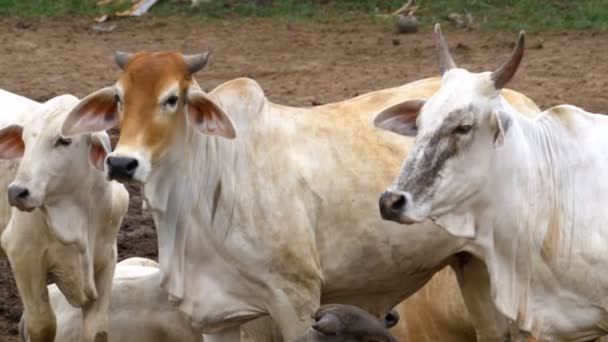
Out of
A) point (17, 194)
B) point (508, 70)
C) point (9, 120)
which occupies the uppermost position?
point (508, 70)

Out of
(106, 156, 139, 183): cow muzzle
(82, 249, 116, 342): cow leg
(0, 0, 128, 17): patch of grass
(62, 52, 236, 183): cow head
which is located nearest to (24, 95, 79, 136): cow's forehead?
(62, 52, 236, 183): cow head

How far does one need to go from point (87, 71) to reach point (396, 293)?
7759mm

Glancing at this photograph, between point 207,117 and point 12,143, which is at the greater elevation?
point 207,117

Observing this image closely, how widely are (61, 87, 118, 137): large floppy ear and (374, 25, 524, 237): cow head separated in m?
1.38

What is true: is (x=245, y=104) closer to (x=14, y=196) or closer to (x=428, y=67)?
(x=14, y=196)

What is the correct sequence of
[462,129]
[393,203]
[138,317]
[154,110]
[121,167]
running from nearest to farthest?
[393,203]
[462,129]
[121,167]
[154,110]
[138,317]

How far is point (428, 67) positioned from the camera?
14.6 m

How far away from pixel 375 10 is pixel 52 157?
1007cm

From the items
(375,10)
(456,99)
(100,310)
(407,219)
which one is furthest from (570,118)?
(375,10)

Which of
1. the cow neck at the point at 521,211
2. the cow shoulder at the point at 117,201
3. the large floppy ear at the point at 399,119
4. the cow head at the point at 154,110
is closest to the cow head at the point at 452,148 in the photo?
the cow neck at the point at 521,211

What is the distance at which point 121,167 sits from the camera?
6.67m

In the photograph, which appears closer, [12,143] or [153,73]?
[153,73]

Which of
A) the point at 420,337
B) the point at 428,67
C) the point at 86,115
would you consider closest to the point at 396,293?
the point at 420,337

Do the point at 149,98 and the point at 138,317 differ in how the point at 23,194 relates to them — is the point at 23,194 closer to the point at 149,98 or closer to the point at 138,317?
the point at 149,98
